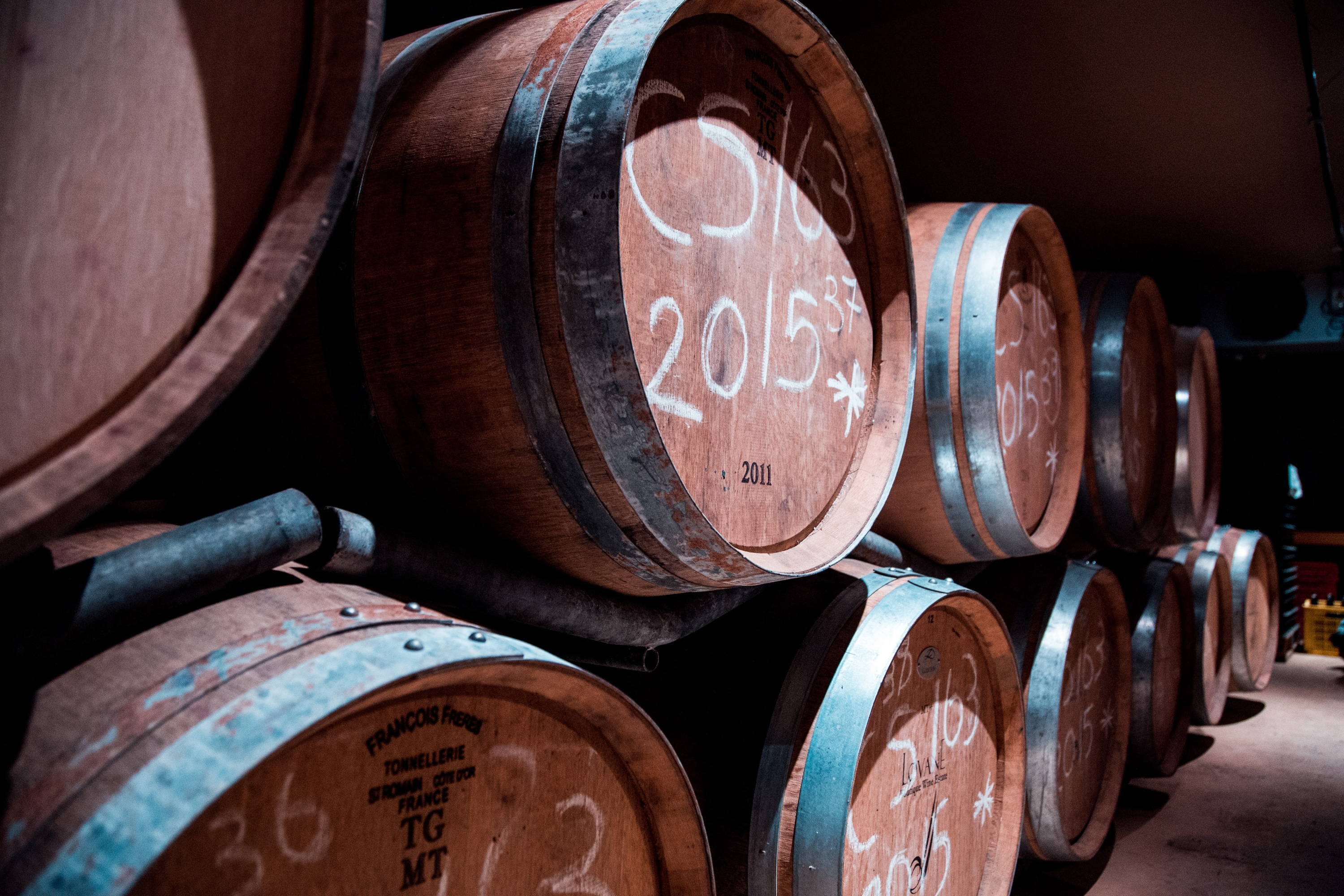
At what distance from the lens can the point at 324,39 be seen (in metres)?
0.70

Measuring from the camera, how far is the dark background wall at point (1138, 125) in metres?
3.26

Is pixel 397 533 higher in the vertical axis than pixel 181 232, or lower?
lower

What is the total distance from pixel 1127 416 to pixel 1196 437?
1.27m

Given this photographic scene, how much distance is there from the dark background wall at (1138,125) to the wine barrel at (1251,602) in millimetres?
1998

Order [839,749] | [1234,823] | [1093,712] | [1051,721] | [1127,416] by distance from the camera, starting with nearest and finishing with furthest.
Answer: [839,749], [1051,721], [1093,712], [1127,416], [1234,823]

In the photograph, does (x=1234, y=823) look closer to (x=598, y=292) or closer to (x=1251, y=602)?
(x=1251, y=602)

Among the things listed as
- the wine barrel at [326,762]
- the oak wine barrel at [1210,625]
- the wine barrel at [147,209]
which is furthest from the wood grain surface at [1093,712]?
the wine barrel at [147,209]

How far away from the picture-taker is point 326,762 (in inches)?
30.5

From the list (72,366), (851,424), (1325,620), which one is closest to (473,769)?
(72,366)

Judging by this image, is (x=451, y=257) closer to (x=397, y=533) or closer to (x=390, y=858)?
(x=397, y=533)

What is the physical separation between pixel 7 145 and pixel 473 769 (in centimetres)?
66

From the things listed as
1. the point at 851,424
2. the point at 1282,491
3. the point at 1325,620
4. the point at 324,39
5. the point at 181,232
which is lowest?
the point at 1325,620

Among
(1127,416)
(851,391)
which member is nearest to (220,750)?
(851,391)

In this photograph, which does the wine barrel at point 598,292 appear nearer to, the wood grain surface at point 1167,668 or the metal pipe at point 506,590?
the metal pipe at point 506,590
